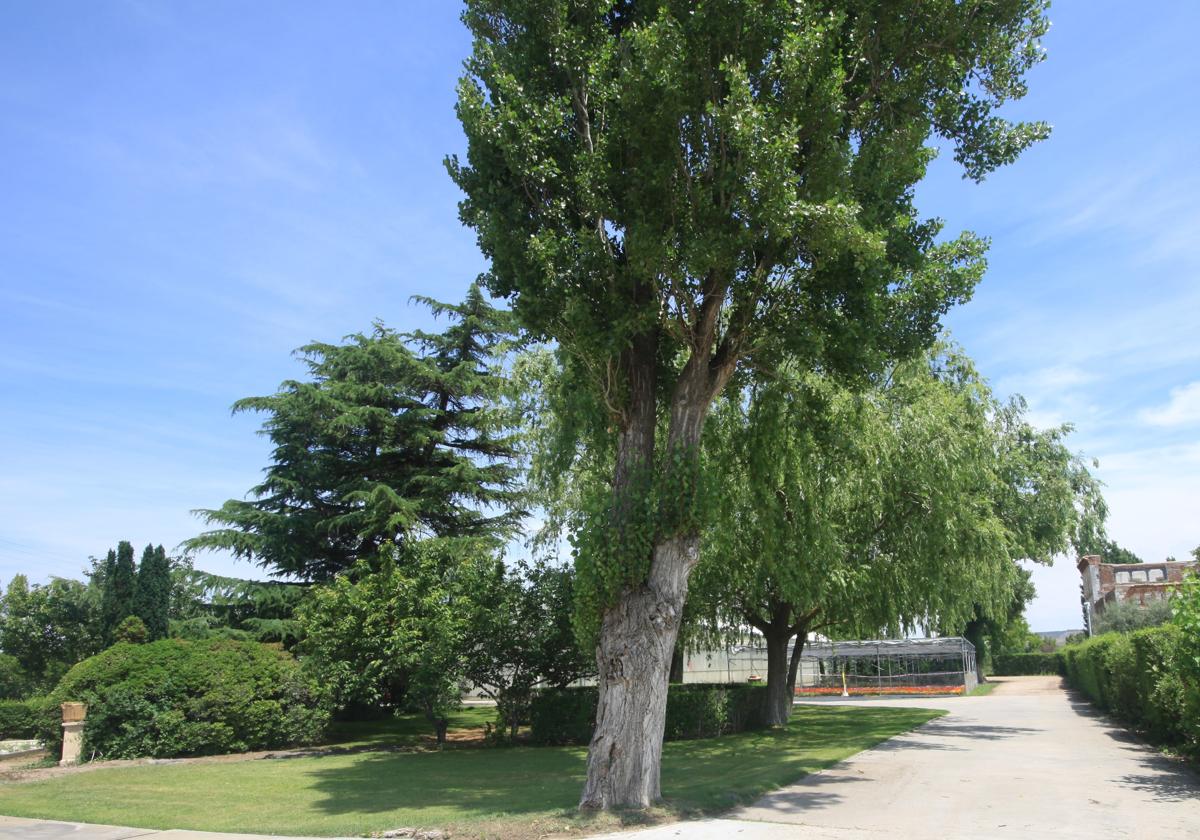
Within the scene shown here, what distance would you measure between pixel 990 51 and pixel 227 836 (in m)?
14.0

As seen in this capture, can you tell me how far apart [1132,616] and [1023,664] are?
107ft

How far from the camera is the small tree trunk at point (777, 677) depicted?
22.3 meters

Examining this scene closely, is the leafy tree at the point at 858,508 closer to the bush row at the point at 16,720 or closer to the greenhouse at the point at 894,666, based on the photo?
the bush row at the point at 16,720

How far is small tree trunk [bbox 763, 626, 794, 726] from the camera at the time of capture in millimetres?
22297

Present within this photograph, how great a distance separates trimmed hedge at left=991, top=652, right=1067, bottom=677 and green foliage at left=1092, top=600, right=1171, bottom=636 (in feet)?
77.8

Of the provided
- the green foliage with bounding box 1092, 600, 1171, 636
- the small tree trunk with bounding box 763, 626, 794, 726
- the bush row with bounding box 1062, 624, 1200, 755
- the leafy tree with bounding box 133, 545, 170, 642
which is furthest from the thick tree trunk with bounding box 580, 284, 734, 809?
the green foliage with bounding box 1092, 600, 1171, 636

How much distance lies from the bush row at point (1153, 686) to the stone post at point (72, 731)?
20779mm

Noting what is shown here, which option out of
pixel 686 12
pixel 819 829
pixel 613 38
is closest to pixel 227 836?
pixel 819 829

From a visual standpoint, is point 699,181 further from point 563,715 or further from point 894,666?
point 894,666

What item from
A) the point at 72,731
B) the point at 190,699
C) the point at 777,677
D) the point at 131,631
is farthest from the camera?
the point at 777,677

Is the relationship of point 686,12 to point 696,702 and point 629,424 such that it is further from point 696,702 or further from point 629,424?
point 696,702

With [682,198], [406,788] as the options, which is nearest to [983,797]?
[406,788]

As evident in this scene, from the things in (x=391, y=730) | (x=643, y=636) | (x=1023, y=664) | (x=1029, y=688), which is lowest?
(x=1023, y=664)

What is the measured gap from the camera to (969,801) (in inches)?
425
